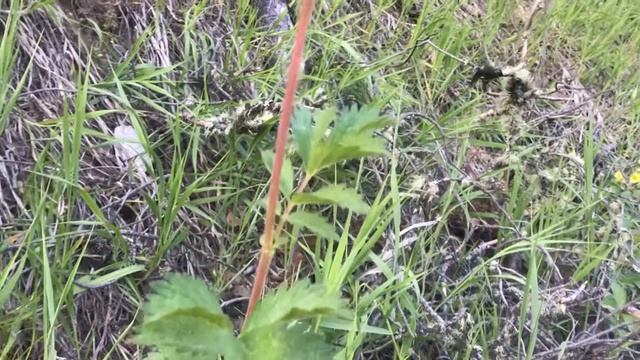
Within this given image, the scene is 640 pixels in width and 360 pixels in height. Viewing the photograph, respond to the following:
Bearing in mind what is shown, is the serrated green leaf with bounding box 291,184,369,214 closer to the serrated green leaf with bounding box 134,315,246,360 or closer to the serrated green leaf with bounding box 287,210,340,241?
the serrated green leaf with bounding box 287,210,340,241

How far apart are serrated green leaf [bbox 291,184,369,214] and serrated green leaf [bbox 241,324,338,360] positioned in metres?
0.15

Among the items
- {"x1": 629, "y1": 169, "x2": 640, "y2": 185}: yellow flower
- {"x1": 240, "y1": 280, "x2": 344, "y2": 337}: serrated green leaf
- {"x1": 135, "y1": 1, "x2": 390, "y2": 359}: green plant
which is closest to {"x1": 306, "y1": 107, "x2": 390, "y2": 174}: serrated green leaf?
{"x1": 135, "y1": 1, "x2": 390, "y2": 359}: green plant

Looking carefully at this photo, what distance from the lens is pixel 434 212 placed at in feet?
5.80

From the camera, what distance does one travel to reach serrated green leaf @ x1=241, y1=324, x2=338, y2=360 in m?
0.81

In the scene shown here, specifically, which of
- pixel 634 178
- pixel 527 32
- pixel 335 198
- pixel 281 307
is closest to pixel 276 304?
pixel 281 307

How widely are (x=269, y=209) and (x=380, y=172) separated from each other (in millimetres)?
1049

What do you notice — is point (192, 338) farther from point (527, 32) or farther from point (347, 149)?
point (527, 32)

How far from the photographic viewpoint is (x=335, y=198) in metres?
0.82

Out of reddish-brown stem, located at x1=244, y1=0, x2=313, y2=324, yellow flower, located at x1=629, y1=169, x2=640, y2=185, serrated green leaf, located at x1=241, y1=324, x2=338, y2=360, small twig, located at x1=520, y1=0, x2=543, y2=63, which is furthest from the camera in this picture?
small twig, located at x1=520, y1=0, x2=543, y2=63

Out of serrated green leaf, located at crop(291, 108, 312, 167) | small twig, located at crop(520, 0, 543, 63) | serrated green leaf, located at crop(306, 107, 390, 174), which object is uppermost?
serrated green leaf, located at crop(306, 107, 390, 174)

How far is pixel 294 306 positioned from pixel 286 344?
59mm

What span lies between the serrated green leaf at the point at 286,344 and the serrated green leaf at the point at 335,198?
0.50 ft

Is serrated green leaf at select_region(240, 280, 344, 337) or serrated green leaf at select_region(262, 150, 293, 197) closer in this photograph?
serrated green leaf at select_region(240, 280, 344, 337)

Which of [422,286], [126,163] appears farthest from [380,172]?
[126,163]
